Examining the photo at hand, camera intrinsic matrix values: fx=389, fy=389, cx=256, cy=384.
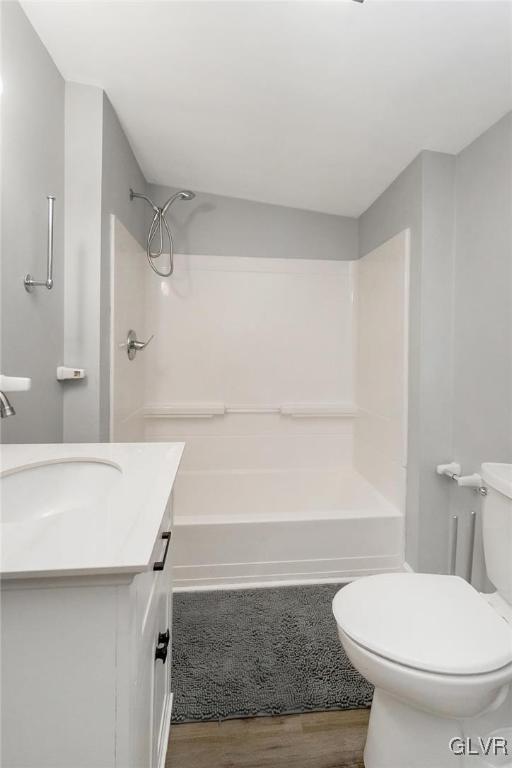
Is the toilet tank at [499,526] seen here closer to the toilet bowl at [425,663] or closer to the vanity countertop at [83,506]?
the toilet bowl at [425,663]

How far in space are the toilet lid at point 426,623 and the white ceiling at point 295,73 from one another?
5.55ft

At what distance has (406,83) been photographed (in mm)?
1425

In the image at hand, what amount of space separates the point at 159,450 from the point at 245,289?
6.09ft

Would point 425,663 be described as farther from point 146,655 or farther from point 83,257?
point 83,257

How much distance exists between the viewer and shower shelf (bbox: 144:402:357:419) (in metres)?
2.63

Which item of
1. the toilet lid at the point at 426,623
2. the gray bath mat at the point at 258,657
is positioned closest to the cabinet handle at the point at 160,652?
the toilet lid at the point at 426,623

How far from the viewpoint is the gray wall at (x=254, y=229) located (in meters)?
2.62

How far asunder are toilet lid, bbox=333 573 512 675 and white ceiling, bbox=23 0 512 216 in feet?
5.55

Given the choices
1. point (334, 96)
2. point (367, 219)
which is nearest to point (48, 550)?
point (334, 96)

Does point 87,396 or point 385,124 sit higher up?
point 385,124

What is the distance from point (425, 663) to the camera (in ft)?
2.86

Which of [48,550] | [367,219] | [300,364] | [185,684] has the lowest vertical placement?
[185,684]

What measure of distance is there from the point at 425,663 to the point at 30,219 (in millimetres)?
1731

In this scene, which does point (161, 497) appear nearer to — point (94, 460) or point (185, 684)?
point (94, 460)
